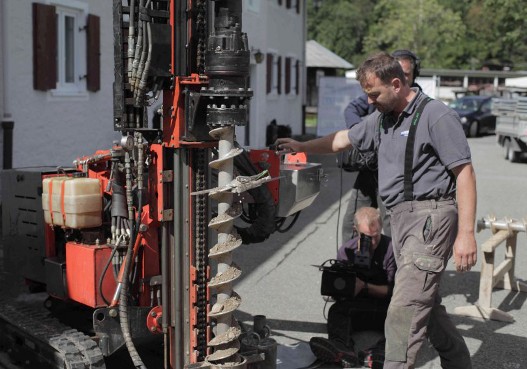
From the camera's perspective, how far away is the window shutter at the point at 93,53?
1219cm

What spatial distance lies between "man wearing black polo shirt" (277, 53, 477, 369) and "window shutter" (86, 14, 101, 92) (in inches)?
341

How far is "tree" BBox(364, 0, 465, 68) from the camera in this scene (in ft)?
215

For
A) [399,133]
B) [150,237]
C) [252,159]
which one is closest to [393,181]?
[399,133]

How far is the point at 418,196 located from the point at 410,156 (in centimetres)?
22

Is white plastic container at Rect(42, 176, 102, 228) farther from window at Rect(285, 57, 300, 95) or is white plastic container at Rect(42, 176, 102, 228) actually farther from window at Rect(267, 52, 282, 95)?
window at Rect(285, 57, 300, 95)

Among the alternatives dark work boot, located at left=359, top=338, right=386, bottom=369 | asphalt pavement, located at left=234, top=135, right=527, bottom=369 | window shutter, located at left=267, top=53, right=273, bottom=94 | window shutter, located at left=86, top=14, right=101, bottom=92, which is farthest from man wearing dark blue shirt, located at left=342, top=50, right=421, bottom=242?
window shutter, located at left=267, top=53, right=273, bottom=94

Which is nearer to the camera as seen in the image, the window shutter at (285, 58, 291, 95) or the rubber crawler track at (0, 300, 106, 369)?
the rubber crawler track at (0, 300, 106, 369)

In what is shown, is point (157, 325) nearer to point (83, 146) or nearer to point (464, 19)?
point (83, 146)

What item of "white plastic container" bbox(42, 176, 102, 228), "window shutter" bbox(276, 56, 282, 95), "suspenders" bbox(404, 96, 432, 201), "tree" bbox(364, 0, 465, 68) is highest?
"tree" bbox(364, 0, 465, 68)

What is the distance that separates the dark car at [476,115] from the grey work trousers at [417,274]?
29409mm

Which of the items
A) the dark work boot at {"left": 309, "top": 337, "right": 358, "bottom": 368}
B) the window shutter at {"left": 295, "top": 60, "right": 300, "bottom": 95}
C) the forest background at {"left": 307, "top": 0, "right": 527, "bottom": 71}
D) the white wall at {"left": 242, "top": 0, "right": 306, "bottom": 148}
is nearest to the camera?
the dark work boot at {"left": 309, "top": 337, "right": 358, "bottom": 368}

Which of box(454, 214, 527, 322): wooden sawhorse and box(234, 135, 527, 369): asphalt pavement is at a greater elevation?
box(454, 214, 527, 322): wooden sawhorse

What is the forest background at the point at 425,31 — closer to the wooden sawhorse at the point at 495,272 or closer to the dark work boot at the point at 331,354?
the wooden sawhorse at the point at 495,272

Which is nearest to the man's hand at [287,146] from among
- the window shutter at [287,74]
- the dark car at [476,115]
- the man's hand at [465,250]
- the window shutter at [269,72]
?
the man's hand at [465,250]
